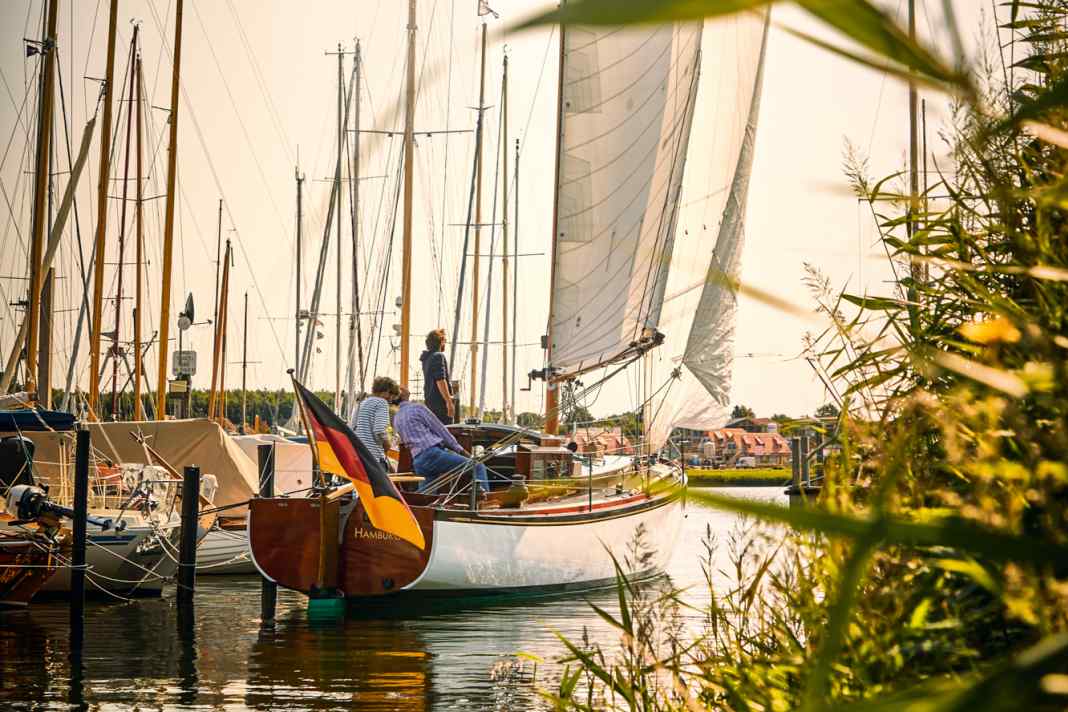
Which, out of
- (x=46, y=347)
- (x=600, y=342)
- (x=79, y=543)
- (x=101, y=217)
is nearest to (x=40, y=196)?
(x=46, y=347)

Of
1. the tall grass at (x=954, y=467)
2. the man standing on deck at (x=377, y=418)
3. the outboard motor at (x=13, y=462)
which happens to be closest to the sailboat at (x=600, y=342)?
the man standing on deck at (x=377, y=418)

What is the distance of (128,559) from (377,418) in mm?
4321

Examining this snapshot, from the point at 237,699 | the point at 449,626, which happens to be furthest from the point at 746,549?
the point at 449,626

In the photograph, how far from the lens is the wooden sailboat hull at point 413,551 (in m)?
12.7

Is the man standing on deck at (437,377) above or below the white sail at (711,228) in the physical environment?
below

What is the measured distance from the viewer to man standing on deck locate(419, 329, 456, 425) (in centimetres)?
1322

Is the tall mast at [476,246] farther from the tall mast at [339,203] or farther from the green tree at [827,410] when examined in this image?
the green tree at [827,410]

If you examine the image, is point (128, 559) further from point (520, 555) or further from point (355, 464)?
point (355, 464)

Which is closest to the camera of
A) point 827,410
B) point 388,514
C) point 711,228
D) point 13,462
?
point 827,410

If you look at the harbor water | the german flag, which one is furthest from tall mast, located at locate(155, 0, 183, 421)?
the german flag

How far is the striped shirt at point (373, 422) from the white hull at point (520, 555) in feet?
3.33

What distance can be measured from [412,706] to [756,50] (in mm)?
16674

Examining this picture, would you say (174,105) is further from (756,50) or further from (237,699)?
(237,699)

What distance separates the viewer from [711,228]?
20.7 meters
